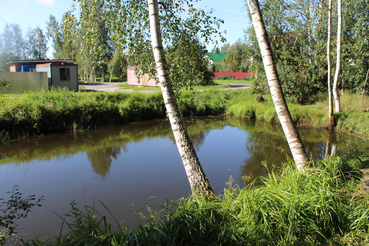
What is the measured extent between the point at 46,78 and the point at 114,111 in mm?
Answer: 7929

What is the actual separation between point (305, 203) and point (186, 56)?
12.3ft

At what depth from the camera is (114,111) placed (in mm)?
14141

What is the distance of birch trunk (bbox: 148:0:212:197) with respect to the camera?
4.40 metres

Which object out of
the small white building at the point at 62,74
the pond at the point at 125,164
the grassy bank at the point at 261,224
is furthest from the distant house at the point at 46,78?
the grassy bank at the point at 261,224

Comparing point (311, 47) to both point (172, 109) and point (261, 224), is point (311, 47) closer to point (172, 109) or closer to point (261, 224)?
point (172, 109)

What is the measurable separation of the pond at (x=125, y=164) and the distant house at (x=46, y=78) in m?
8.10

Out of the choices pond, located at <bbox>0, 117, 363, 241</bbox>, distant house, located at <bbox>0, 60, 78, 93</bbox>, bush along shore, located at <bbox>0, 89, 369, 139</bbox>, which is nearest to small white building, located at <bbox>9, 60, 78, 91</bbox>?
distant house, located at <bbox>0, 60, 78, 93</bbox>

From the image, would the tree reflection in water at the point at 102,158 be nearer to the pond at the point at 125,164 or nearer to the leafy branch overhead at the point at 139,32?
the pond at the point at 125,164

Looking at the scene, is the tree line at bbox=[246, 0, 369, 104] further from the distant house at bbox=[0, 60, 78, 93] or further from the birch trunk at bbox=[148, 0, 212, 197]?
the distant house at bbox=[0, 60, 78, 93]

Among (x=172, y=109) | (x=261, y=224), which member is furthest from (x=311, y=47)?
(x=261, y=224)

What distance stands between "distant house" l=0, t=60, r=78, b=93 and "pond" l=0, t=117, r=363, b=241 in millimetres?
8101

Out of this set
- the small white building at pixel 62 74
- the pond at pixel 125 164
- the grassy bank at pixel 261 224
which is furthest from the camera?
the small white building at pixel 62 74

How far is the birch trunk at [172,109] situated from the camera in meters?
4.40

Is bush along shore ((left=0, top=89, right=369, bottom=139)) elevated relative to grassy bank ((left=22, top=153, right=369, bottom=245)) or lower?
elevated
